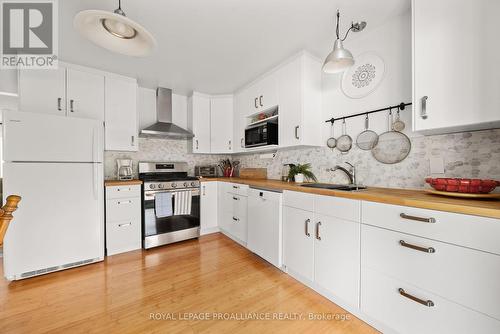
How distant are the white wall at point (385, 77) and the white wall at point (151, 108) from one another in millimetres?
2604

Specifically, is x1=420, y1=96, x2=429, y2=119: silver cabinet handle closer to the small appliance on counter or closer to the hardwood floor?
the hardwood floor

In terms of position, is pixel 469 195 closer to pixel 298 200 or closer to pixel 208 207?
pixel 298 200

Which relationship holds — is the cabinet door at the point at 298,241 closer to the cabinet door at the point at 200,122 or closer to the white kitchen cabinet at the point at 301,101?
the white kitchen cabinet at the point at 301,101

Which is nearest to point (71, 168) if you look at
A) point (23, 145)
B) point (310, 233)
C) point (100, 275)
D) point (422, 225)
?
point (23, 145)

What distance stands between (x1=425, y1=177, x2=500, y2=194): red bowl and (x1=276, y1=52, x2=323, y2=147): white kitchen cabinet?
1.19 m

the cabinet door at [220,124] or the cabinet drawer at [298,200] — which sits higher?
the cabinet door at [220,124]

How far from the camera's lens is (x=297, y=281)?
6.19 ft

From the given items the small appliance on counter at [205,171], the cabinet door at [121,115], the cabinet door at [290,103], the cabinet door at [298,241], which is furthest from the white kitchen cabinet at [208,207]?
the cabinet door at [298,241]

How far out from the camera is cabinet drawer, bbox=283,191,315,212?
1.72 metres

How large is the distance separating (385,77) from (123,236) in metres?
3.40

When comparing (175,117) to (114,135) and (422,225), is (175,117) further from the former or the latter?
(422,225)

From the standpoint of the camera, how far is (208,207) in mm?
3156

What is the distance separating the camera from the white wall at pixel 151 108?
324 cm

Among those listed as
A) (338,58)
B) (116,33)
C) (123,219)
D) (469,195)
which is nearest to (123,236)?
(123,219)
